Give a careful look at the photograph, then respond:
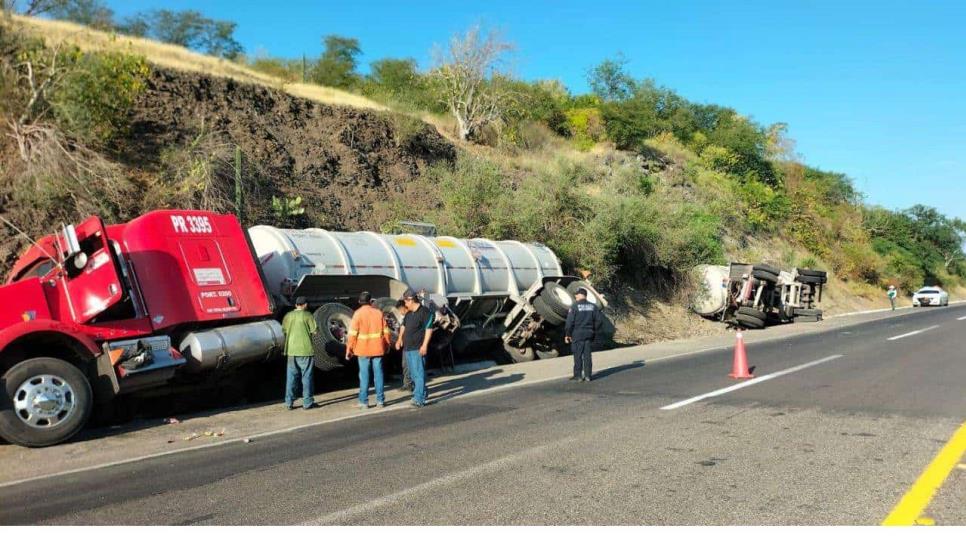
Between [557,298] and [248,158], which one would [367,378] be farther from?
[248,158]

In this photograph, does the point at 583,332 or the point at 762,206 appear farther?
the point at 762,206

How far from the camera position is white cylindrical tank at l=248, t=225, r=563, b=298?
40.2ft

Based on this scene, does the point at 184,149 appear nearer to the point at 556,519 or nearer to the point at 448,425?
the point at 448,425

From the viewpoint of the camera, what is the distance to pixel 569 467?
6352 mm

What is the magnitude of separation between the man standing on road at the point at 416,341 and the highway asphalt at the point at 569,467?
1.18ft

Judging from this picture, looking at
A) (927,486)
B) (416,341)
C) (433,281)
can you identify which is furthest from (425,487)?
(433,281)

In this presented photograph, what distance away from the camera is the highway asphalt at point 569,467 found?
5.16 meters

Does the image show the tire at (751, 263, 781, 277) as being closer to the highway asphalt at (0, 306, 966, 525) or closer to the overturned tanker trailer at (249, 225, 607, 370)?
the overturned tanker trailer at (249, 225, 607, 370)

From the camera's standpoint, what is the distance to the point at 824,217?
188ft

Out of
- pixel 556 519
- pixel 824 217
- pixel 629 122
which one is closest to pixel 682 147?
pixel 629 122

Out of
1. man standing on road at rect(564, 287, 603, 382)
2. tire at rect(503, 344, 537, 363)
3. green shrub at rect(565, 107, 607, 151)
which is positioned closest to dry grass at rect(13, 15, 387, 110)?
tire at rect(503, 344, 537, 363)

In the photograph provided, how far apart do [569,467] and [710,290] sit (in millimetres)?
22506

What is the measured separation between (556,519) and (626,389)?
666cm
